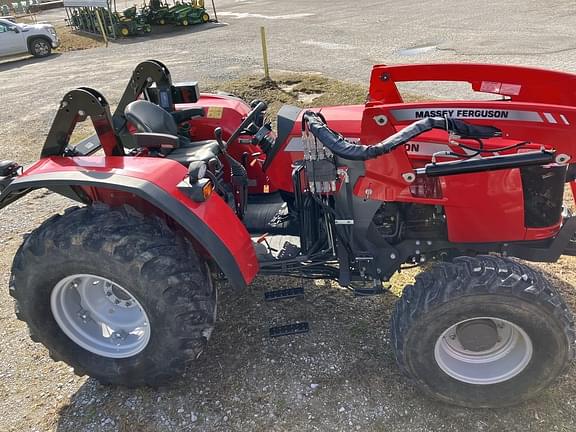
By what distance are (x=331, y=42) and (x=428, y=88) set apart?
5605 mm

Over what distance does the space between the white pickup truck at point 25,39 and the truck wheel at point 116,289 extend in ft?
50.5

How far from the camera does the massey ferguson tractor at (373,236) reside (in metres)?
2.19

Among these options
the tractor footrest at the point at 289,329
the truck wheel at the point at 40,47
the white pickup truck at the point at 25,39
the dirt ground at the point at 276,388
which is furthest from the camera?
the truck wheel at the point at 40,47

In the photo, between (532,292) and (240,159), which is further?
(240,159)

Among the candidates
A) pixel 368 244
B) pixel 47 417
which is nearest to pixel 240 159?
pixel 368 244

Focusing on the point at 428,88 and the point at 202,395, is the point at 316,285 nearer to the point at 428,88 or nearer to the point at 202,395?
the point at 202,395

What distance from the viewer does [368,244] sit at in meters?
2.58

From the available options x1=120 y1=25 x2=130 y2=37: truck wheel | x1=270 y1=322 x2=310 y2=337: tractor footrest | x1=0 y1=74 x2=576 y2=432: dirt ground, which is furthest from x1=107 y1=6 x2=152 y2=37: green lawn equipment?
x1=270 y1=322 x2=310 y2=337: tractor footrest

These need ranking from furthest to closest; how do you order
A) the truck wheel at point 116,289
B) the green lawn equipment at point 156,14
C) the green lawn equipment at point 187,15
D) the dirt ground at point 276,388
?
the green lawn equipment at point 156,14 → the green lawn equipment at point 187,15 → the dirt ground at point 276,388 → the truck wheel at point 116,289

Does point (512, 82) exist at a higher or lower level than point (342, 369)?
higher

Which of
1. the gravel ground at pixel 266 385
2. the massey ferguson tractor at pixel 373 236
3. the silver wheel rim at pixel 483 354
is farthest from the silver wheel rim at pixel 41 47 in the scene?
the silver wheel rim at pixel 483 354

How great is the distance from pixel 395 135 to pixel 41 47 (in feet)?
54.4

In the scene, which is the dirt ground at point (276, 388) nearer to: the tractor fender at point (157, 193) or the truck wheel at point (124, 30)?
the tractor fender at point (157, 193)

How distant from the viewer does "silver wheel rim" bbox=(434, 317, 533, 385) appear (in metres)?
2.33
